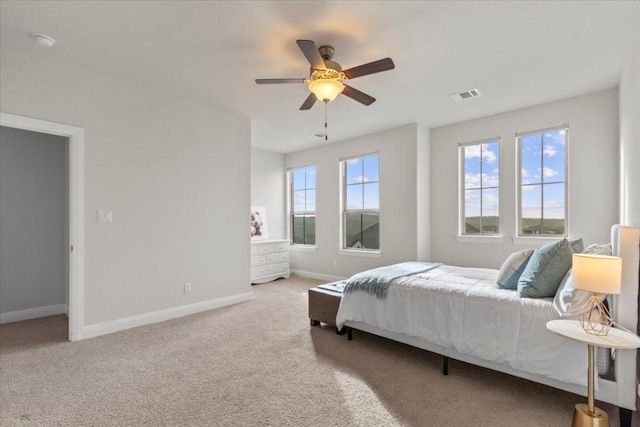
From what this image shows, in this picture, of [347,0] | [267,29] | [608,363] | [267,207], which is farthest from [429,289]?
[267,207]

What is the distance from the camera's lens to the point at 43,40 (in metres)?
2.69

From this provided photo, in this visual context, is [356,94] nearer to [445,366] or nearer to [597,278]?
[597,278]

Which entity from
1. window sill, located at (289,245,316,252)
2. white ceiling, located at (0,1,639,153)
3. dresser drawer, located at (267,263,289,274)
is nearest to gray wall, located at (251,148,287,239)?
window sill, located at (289,245,316,252)

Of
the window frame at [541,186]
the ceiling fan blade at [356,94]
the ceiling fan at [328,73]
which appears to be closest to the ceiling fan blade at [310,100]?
the ceiling fan at [328,73]

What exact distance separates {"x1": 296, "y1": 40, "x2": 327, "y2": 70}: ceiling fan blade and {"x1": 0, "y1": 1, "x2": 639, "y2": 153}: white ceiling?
29cm

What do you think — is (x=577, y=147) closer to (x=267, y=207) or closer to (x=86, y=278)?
(x=267, y=207)

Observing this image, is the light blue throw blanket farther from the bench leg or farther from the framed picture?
the framed picture

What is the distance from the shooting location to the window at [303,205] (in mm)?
6793

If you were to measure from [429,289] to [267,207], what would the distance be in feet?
15.5

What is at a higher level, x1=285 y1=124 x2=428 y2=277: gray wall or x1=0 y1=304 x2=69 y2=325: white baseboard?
x1=285 y1=124 x2=428 y2=277: gray wall

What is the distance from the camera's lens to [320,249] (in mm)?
6445

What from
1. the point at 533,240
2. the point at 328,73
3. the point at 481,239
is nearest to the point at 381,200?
the point at 481,239

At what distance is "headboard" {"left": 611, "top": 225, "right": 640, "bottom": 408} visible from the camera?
177 centimetres

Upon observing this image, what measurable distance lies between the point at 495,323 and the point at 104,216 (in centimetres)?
383
